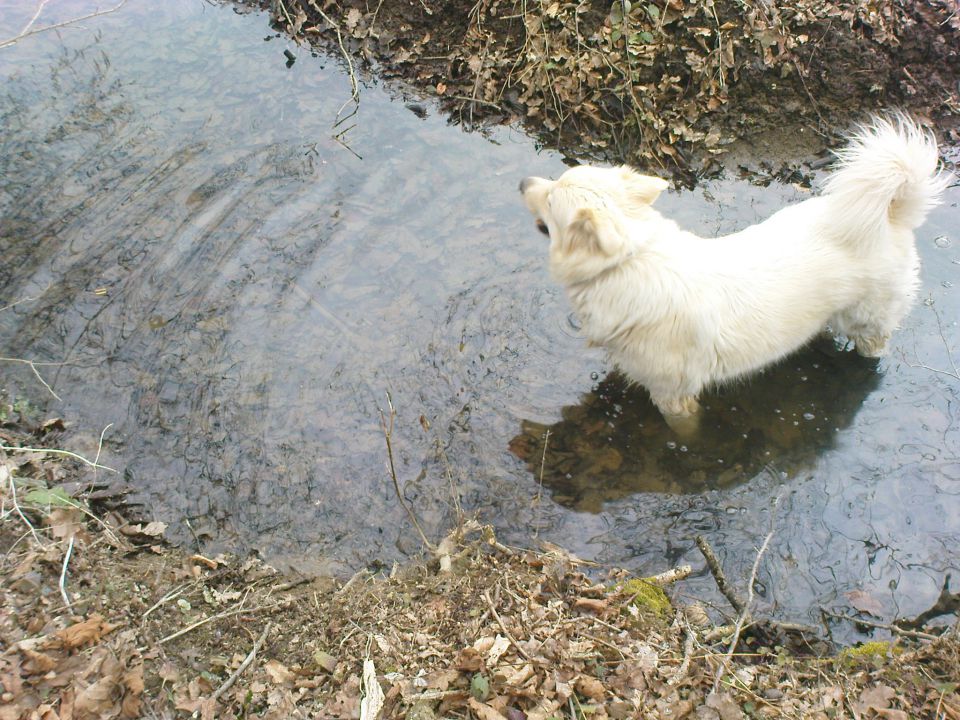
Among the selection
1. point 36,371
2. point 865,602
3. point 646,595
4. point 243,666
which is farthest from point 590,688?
point 36,371

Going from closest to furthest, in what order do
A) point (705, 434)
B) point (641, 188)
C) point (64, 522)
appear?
1. point (64, 522)
2. point (641, 188)
3. point (705, 434)

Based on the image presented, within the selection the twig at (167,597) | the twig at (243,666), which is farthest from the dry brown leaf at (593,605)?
the twig at (167,597)

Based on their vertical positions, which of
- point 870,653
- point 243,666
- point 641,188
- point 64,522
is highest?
point 641,188

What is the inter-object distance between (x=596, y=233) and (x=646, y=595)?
6.84 feet

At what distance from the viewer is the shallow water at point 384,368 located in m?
4.43

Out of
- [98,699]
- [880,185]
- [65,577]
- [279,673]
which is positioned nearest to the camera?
[98,699]

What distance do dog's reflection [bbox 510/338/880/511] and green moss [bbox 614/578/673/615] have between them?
0.70m

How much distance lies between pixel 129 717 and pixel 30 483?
5.75ft

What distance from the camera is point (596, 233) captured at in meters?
3.76

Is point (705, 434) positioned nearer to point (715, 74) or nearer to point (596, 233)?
point (596, 233)

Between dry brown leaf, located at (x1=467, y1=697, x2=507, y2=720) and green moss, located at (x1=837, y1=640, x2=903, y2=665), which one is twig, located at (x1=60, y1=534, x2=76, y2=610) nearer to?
dry brown leaf, located at (x1=467, y1=697, x2=507, y2=720)

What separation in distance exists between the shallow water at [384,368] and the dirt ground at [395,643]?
314 mm

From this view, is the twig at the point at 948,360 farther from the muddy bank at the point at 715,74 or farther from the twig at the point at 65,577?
the twig at the point at 65,577

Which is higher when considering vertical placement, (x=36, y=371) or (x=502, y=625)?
(x=36, y=371)
